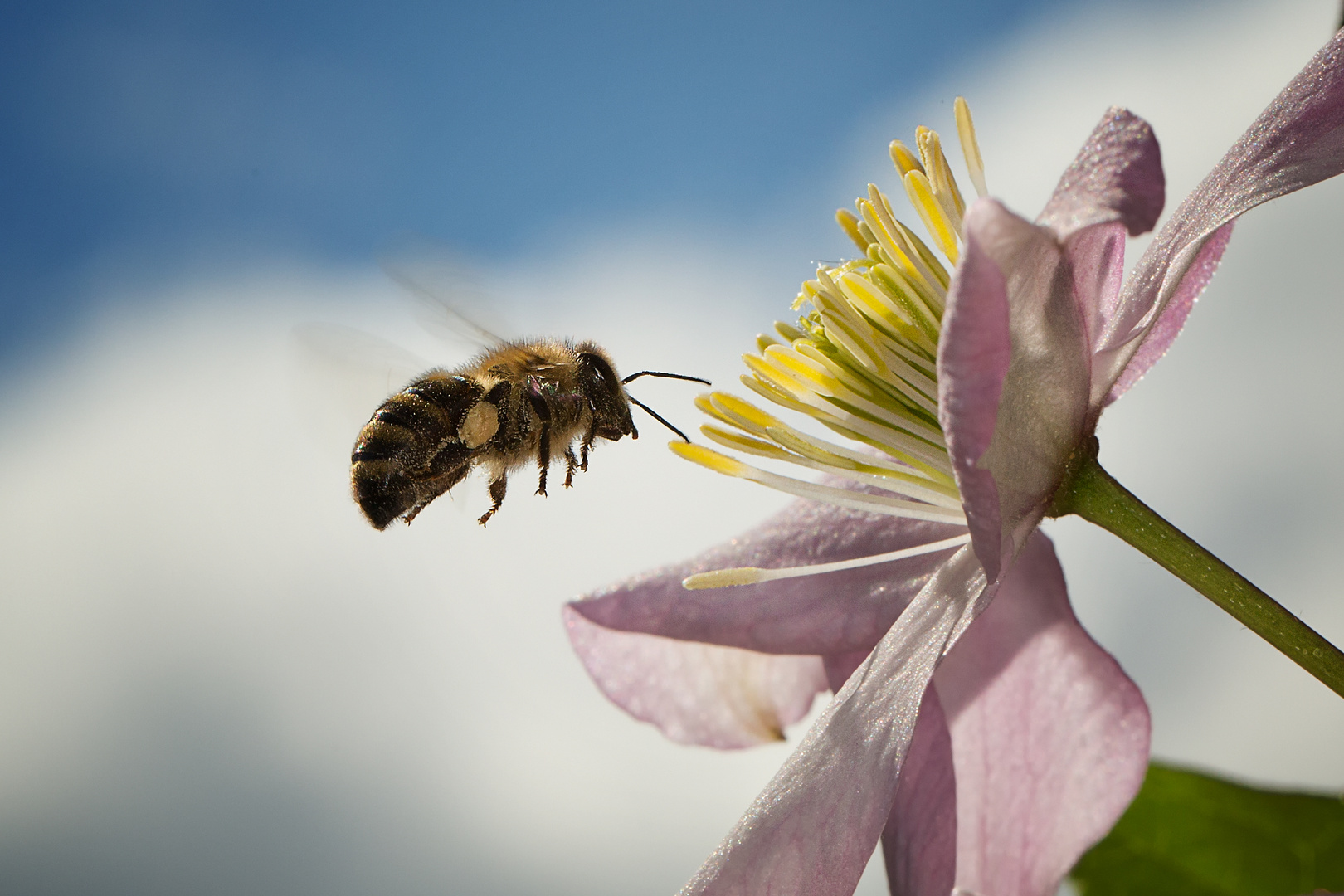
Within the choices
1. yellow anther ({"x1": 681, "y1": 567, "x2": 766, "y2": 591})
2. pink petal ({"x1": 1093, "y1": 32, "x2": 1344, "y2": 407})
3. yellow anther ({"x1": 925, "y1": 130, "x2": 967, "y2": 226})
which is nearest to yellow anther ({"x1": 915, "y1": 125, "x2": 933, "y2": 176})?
yellow anther ({"x1": 925, "y1": 130, "x2": 967, "y2": 226})

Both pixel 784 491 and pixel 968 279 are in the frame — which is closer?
pixel 968 279

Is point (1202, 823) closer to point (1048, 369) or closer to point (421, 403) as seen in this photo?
point (1048, 369)

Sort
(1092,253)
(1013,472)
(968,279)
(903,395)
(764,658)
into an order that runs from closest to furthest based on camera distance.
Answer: (968,279), (1013,472), (1092,253), (903,395), (764,658)

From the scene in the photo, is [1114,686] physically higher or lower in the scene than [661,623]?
lower

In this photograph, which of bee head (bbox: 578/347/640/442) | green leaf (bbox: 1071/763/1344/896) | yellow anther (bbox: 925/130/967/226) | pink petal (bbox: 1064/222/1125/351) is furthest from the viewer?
bee head (bbox: 578/347/640/442)

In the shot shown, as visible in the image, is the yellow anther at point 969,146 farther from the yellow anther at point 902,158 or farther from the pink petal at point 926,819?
the pink petal at point 926,819

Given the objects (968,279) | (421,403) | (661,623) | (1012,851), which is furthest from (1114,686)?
(421,403)

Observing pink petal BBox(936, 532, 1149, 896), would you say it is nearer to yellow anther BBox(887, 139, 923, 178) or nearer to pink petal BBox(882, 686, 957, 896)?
pink petal BBox(882, 686, 957, 896)

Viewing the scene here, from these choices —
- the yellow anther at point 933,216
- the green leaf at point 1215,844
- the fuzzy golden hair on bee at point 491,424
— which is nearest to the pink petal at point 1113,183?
the yellow anther at point 933,216

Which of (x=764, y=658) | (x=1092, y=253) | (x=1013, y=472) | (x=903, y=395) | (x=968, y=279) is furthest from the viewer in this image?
(x=764, y=658)
